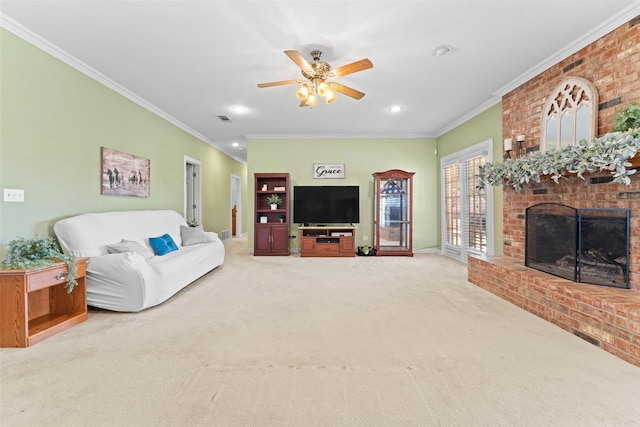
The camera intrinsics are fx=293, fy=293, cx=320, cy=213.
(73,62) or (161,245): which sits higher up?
(73,62)

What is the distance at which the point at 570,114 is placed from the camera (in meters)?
2.92

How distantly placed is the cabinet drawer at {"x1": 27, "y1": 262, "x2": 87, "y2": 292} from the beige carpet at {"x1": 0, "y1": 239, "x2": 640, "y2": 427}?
1.38 ft

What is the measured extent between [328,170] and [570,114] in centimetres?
415

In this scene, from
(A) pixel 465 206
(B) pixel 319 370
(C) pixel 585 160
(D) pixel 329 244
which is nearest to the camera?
(B) pixel 319 370

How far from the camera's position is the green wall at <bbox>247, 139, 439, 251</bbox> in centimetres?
637

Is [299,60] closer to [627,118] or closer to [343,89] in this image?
[343,89]

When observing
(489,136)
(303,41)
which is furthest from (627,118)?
(303,41)

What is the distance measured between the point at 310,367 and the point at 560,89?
11.8ft

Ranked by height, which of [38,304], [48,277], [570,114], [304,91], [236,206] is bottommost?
[38,304]

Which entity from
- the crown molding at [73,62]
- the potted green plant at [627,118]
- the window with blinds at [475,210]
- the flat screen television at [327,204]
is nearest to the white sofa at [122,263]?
the crown molding at [73,62]

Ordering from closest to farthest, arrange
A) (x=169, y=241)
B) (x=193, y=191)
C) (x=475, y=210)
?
(x=169, y=241), (x=475, y=210), (x=193, y=191)

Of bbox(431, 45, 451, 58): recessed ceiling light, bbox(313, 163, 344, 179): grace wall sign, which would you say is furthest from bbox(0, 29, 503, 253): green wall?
bbox(431, 45, 451, 58): recessed ceiling light

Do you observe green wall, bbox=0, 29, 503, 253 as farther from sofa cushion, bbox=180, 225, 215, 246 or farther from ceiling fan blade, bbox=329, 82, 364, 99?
ceiling fan blade, bbox=329, 82, 364, 99

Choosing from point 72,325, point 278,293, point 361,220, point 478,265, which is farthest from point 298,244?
point 72,325
